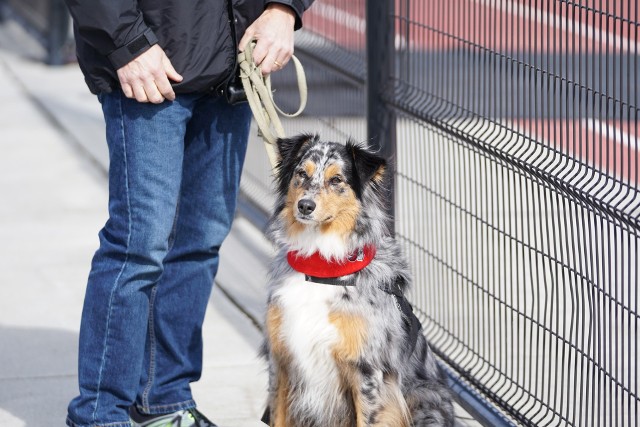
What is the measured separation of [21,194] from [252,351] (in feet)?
10.6

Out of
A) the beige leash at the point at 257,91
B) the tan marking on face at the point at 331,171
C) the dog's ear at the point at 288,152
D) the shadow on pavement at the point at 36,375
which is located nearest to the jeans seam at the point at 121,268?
the beige leash at the point at 257,91

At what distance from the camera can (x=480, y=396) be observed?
4.76 meters

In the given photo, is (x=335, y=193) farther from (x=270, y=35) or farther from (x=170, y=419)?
(x=170, y=419)

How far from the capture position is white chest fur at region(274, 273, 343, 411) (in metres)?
3.90

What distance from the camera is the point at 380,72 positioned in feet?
17.7

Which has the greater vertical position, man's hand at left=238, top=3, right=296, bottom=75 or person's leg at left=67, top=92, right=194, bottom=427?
man's hand at left=238, top=3, right=296, bottom=75

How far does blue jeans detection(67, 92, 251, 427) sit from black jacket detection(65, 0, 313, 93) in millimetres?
99

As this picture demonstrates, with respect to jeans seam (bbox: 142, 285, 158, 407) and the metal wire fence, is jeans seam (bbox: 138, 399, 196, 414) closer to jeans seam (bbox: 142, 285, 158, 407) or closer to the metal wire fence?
jeans seam (bbox: 142, 285, 158, 407)

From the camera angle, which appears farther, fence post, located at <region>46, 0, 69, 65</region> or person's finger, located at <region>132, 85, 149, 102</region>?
fence post, located at <region>46, 0, 69, 65</region>

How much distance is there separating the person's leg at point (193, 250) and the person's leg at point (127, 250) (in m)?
0.22

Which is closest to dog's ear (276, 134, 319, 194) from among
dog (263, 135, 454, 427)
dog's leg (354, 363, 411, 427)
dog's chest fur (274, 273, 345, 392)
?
dog (263, 135, 454, 427)

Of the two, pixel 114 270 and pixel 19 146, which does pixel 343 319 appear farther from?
pixel 19 146

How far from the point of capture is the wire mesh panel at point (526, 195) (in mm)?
3859

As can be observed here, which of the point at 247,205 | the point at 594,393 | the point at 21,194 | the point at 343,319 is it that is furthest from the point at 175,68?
the point at 21,194
